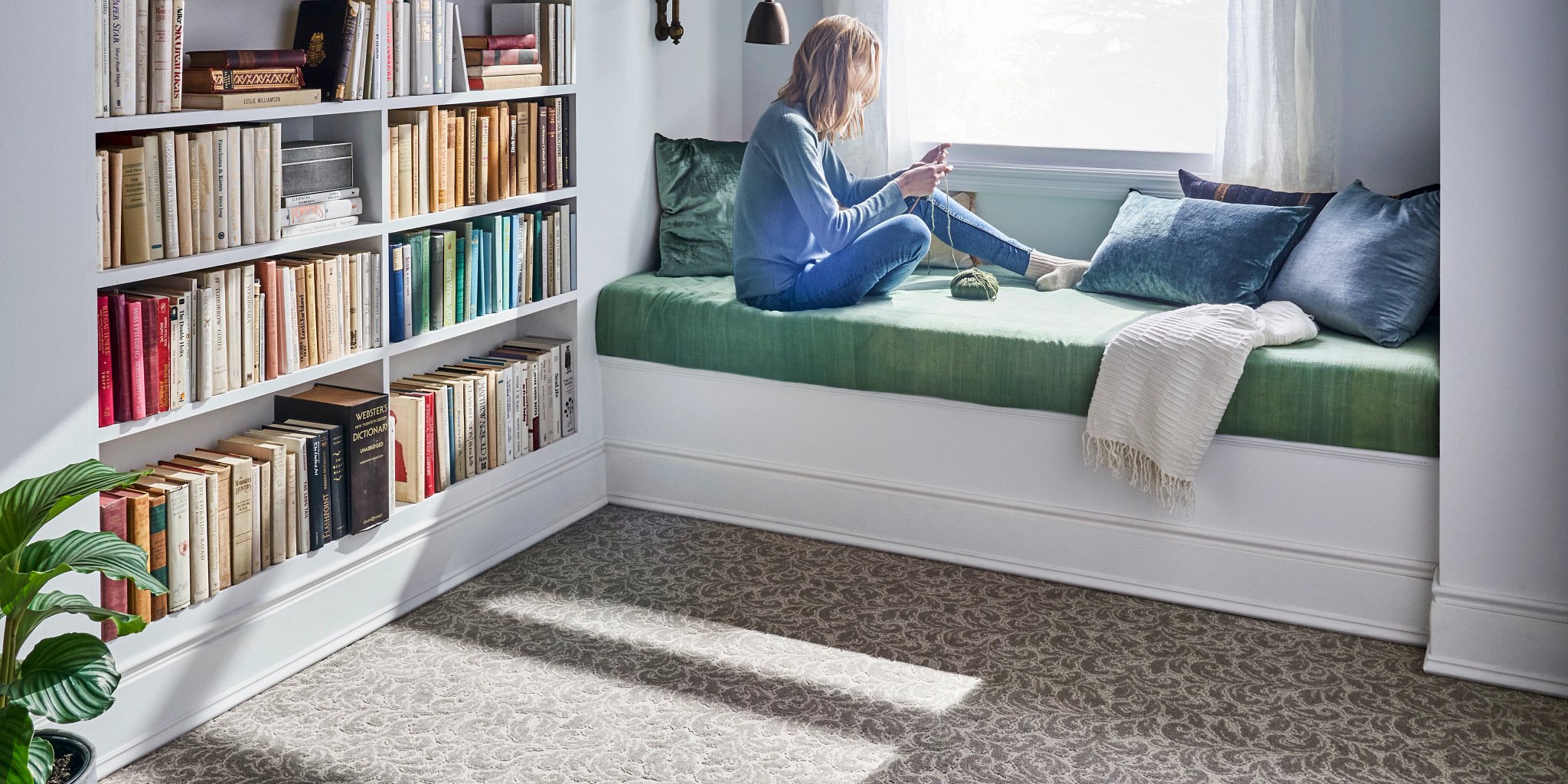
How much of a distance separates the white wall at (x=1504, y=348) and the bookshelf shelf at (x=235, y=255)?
2.22 meters

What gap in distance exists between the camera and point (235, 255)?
2.51 metres

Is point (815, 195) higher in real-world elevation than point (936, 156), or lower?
lower

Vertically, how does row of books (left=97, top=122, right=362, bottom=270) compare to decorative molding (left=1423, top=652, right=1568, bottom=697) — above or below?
above

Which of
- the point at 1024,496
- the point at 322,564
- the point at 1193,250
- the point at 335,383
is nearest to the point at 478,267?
the point at 335,383

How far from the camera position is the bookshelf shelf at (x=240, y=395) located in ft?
7.63

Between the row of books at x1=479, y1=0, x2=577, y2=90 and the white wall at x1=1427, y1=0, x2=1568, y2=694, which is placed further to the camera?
the row of books at x1=479, y1=0, x2=577, y2=90

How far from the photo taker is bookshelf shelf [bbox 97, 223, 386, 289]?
2273 millimetres

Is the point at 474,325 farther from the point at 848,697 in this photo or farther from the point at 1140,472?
the point at 1140,472

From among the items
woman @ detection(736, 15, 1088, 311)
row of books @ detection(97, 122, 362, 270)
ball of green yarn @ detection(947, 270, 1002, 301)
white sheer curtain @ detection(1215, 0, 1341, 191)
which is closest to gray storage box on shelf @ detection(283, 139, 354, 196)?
row of books @ detection(97, 122, 362, 270)

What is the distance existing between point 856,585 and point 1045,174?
146 cm

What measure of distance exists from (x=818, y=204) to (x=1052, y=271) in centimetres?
77

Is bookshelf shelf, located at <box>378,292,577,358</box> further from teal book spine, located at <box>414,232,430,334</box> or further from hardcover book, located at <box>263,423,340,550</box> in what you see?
hardcover book, located at <box>263,423,340,550</box>

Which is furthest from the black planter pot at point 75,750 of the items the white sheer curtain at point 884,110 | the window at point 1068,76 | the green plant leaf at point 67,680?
the window at point 1068,76

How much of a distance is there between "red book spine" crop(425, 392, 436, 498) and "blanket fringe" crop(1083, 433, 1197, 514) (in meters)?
1.54
